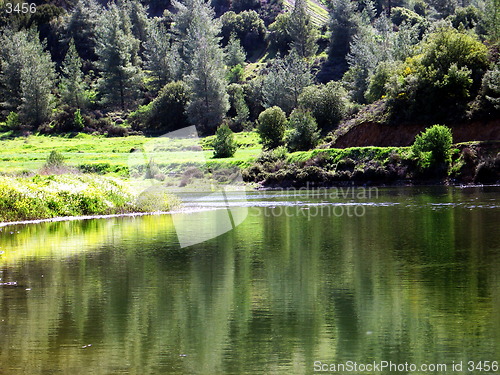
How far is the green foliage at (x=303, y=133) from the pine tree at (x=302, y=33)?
215 ft

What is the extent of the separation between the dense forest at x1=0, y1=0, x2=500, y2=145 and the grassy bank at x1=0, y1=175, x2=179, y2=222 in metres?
36.3

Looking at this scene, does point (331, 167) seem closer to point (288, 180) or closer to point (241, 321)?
point (288, 180)

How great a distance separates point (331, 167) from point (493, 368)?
59562mm

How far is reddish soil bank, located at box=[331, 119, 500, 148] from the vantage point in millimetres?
65731

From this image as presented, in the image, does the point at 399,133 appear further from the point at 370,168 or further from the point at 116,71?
the point at 116,71

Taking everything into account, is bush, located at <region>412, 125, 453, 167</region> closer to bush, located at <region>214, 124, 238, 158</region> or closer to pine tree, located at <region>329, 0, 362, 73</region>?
bush, located at <region>214, 124, 238, 158</region>

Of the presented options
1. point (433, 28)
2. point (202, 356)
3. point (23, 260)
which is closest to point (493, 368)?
point (202, 356)

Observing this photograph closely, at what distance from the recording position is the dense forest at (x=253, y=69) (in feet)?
236

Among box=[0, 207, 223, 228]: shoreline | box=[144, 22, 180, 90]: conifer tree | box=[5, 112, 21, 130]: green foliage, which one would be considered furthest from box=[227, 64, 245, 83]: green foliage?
box=[0, 207, 223, 228]: shoreline

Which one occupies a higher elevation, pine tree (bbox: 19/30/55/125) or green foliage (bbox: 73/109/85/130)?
pine tree (bbox: 19/30/55/125)

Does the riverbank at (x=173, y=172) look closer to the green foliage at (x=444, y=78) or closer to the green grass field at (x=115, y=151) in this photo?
the green grass field at (x=115, y=151)

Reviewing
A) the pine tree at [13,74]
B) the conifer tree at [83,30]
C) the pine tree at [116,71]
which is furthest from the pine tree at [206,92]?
the conifer tree at [83,30]

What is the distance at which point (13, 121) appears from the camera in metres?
118

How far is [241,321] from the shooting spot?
583 inches
